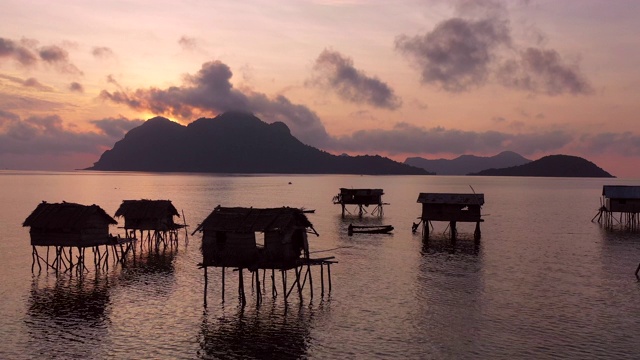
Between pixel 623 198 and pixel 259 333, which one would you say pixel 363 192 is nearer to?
pixel 623 198

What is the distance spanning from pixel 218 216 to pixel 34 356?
14.4m

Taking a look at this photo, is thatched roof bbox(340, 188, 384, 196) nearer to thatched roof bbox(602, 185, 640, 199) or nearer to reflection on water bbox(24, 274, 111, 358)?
thatched roof bbox(602, 185, 640, 199)

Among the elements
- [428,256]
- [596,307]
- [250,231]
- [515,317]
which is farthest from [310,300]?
[428,256]

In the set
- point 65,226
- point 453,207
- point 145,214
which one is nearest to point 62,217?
point 65,226

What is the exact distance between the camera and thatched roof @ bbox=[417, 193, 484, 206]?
71.3m

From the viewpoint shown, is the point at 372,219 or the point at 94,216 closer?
the point at 94,216

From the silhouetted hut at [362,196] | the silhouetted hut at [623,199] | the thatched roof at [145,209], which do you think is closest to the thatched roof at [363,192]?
the silhouetted hut at [362,196]

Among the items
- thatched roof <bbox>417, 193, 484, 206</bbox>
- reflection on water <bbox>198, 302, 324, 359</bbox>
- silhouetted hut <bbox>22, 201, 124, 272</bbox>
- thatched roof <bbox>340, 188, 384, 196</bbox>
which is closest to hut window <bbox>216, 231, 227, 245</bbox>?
reflection on water <bbox>198, 302, 324, 359</bbox>

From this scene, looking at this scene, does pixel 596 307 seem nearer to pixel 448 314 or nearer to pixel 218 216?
pixel 448 314

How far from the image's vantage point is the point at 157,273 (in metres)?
49.4

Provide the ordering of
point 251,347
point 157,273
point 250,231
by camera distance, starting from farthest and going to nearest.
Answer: point 157,273 < point 250,231 < point 251,347

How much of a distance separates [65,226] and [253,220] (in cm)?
1992

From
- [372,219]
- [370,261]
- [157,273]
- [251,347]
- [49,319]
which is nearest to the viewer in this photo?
[251,347]

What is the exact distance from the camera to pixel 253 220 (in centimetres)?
3794
